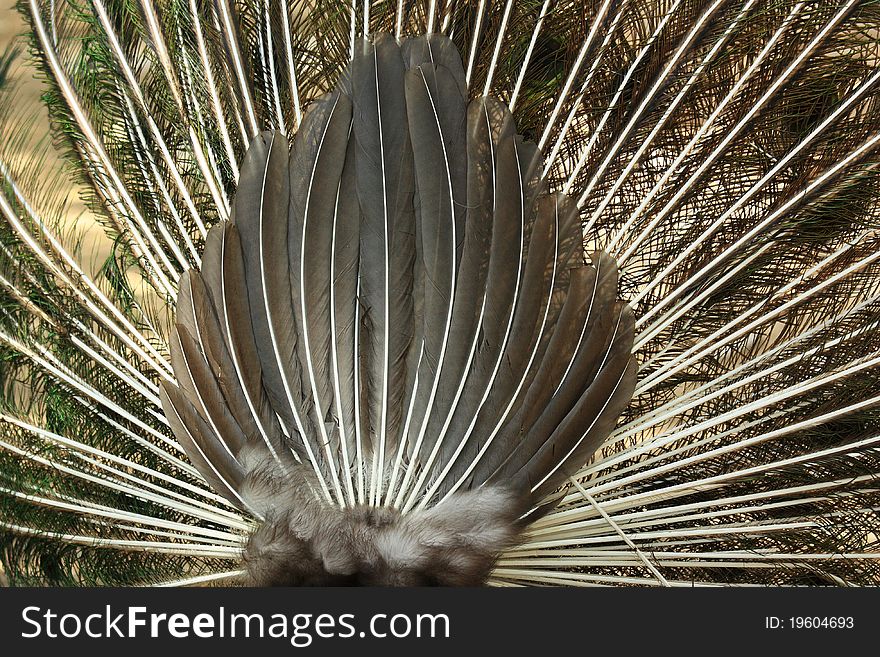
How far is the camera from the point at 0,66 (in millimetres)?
1525

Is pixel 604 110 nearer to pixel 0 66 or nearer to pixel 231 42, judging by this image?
pixel 231 42

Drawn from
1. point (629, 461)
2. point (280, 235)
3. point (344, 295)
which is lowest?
point (629, 461)

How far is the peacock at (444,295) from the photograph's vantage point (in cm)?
150

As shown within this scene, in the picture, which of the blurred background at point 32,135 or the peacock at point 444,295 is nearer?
the peacock at point 444,295

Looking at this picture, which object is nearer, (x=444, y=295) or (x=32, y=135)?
(x=444, y=295)

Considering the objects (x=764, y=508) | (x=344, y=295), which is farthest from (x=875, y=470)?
(x=344, y=295)

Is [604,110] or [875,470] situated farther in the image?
[604,110]

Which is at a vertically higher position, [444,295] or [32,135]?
[32,135]

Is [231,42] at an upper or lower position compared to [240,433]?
upper

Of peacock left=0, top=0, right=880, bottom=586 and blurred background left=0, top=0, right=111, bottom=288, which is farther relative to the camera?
blurred background left=0, top=0, right=111, bottom=288

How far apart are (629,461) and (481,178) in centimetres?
75

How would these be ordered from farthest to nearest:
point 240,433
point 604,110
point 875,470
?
1. point 604,110
2. point 875,470
3. point 240,433

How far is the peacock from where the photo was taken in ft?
4.91

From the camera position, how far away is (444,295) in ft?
5.05
